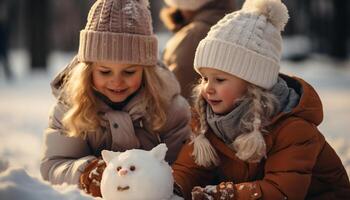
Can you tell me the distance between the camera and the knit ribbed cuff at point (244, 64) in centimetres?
345

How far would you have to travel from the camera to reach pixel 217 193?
326cm

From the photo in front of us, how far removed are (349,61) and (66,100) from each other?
18895 mm

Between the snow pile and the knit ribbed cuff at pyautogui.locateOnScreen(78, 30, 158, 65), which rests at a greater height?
the knit ribbed cuff at pyautogui.locateOnScreen(78, 30, 158, 65)

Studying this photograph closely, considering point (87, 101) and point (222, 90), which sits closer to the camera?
point (222, 90)

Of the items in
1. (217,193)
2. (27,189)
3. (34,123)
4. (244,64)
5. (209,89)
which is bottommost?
(34,123)

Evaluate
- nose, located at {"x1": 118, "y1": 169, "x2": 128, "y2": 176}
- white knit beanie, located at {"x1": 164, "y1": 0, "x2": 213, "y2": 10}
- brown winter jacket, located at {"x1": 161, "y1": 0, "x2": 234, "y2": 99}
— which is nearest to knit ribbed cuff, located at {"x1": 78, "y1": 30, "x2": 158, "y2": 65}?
nose, located at {"x1": 118, "y1": 169, "x2": 128, "y2": 176}

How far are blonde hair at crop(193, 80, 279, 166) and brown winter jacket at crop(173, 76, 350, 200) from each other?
54 mm

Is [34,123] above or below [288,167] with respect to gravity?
below

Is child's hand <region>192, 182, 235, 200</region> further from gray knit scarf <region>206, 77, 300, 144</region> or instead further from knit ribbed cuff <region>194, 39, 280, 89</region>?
knit ribbed cuff <region>194, 39, 280, 89</region>

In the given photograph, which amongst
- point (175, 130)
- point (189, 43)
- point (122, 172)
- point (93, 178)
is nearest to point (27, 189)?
point (122, 172)

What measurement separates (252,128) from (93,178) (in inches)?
37.1

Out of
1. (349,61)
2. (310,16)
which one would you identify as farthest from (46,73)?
(310,16)

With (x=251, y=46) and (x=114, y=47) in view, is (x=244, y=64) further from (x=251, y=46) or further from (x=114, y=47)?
(x=114, y=47)

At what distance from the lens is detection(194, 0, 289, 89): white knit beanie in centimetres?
346
